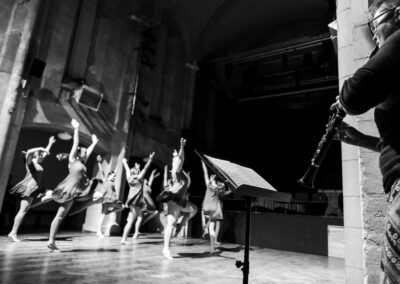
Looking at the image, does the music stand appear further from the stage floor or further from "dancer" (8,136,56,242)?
"dancer" (8,136,56,242)

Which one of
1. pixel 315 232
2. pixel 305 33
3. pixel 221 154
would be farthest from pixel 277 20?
pixel 315 232

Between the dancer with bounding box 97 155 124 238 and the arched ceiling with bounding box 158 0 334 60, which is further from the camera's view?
the arched ceiling with bounding box 158 0 334 60

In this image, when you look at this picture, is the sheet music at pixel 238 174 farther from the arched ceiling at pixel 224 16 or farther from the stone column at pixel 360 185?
the arched ceiling at pixel 224 16

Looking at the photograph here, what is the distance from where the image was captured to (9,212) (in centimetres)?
1027

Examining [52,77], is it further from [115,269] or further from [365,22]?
[365,22]

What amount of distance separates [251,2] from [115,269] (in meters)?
14.5

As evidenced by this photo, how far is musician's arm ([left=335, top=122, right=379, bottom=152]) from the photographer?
4.62 feet

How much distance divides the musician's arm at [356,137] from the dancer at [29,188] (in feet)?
22.3

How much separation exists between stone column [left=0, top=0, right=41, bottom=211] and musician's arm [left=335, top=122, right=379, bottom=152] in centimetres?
870

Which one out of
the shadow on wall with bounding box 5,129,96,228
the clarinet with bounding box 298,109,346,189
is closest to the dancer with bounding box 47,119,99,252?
the clarinet with bounding box 298,109,346,189

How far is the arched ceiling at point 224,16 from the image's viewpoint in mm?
14820

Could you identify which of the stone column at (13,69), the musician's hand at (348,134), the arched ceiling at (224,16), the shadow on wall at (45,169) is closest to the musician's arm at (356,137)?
the musician's hand at (348,134)

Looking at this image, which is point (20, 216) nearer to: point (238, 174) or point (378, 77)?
point (238, 174)

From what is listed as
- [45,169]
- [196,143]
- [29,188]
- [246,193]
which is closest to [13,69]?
[29,188]
